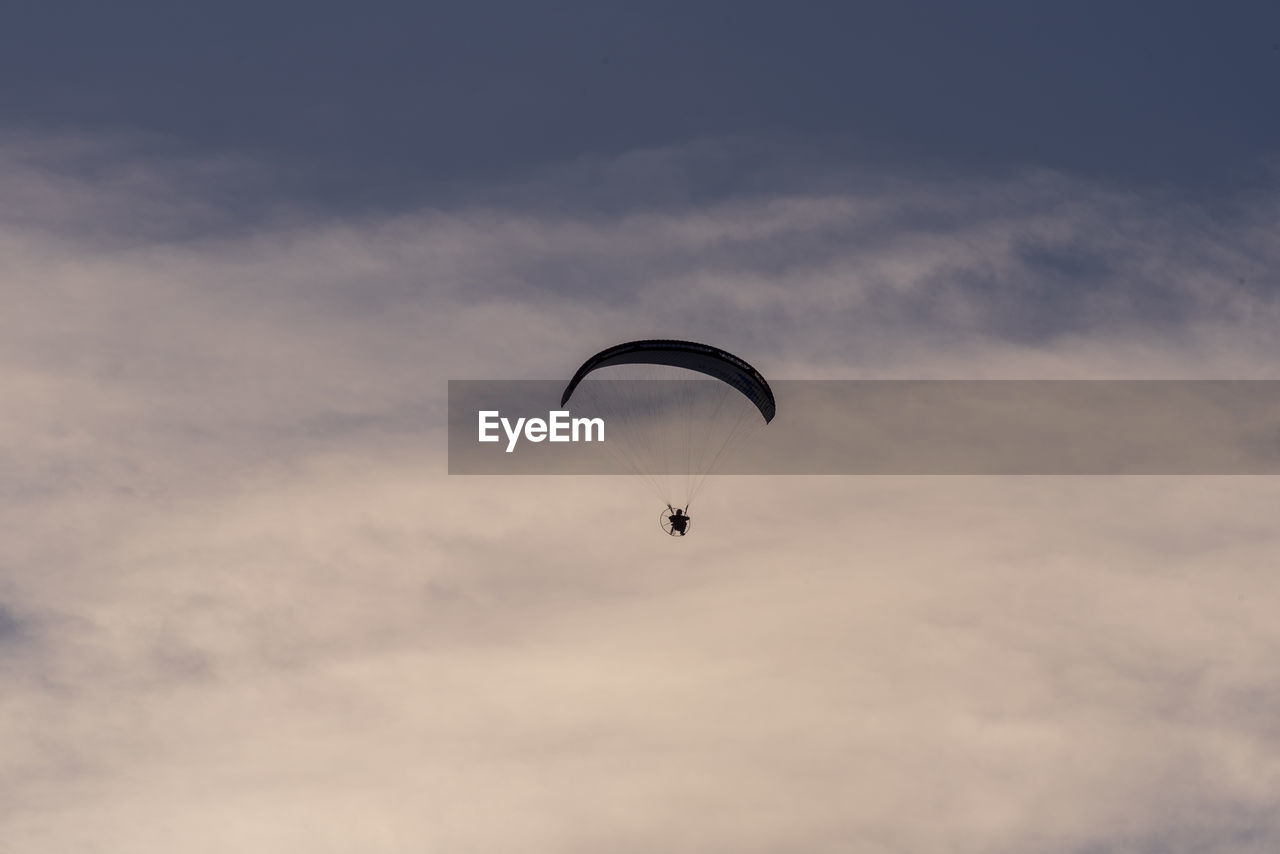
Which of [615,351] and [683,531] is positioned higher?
[615,351]

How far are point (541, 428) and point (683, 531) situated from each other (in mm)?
8888

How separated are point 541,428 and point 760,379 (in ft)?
38.4

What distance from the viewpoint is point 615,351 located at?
372ft

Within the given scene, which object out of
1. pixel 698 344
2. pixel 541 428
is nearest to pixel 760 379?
pixel 698 344

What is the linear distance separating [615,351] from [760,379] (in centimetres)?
701

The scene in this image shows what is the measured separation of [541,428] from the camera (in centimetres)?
11825

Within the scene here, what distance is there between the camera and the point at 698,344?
372ft

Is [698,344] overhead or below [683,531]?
overhead

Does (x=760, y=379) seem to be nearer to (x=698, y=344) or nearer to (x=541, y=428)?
(x=698, y=344)

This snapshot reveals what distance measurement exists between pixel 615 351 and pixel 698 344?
393 cm

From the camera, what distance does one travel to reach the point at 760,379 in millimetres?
113750
